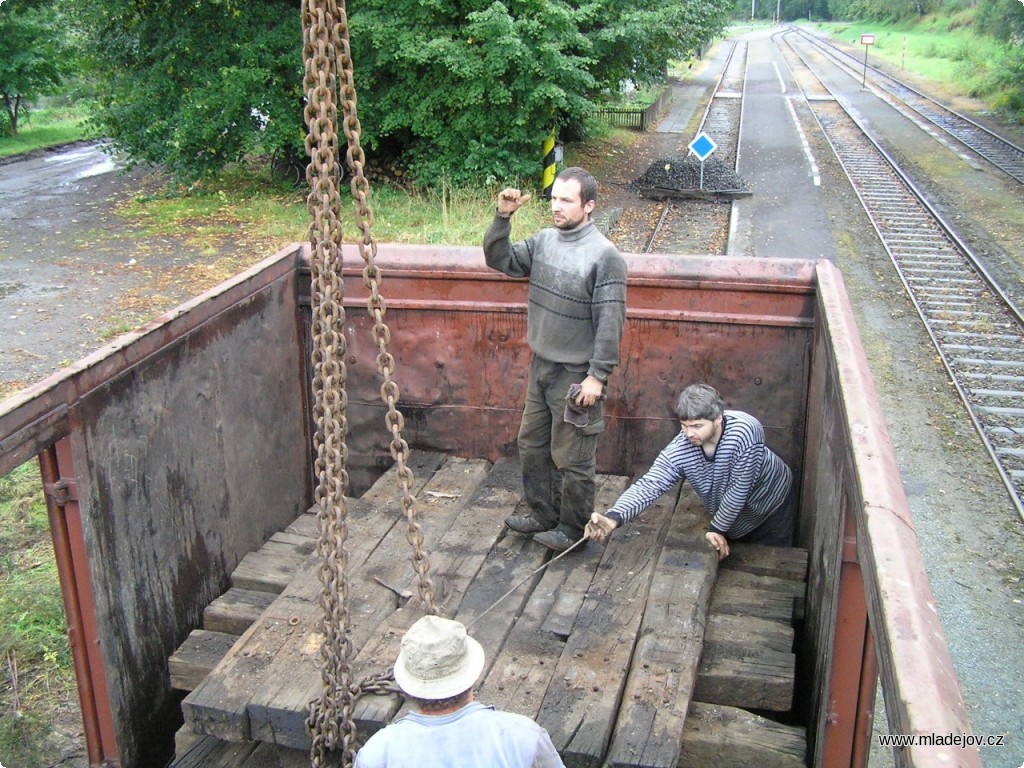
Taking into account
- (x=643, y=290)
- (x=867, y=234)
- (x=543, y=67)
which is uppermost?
(x=543, y=67)

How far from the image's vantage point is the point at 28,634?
206 inches

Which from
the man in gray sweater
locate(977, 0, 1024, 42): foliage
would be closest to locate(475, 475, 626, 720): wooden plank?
the man in gray sweater

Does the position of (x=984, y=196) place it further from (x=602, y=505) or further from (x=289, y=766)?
(x=289, y=766)

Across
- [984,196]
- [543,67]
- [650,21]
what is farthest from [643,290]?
[984,196]

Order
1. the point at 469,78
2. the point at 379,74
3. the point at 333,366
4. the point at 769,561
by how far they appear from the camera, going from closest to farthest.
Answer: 1. the point at 333,366
2. the point at 769,561
3. the point at 469,78
4. the point at 379,74

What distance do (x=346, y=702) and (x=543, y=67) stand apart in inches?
569

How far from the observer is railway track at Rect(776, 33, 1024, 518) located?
9164 mm

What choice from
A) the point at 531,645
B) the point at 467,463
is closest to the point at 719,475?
the point at 531,645

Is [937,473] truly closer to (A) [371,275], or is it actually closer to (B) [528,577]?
(B) [528,577]

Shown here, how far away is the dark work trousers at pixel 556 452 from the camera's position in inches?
175

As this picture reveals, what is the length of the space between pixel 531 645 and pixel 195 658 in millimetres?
1396

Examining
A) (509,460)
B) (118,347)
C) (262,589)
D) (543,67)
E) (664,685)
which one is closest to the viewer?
(664,685)

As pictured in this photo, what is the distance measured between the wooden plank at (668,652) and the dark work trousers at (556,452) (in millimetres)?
455

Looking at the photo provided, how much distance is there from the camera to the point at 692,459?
4.65 meters
